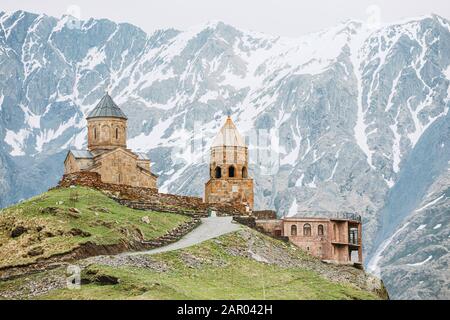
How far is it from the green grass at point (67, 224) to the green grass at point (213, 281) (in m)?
5.10

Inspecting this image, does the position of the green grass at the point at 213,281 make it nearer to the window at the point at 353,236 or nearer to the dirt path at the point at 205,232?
the dirt path at the point at 205,232

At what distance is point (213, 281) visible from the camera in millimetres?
65625

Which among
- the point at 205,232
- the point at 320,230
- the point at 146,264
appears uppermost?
the point at 320,230

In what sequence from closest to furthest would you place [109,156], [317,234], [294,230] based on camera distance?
[294,230]
[317,234]
[109,156]

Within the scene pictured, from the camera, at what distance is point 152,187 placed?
350ft

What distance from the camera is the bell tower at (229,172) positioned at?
10456 centimetres

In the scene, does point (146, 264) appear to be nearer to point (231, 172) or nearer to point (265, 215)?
point (265, 215)

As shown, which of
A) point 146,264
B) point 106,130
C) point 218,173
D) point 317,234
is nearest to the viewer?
point 146,264

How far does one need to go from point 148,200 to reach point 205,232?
11047 millimetres

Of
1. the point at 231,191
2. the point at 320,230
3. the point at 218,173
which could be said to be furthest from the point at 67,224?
the point at 218,173

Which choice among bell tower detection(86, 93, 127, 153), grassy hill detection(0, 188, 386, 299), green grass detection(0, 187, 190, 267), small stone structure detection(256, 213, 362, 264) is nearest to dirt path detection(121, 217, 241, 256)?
grassy hill detection(0, 188, 386, 299)
